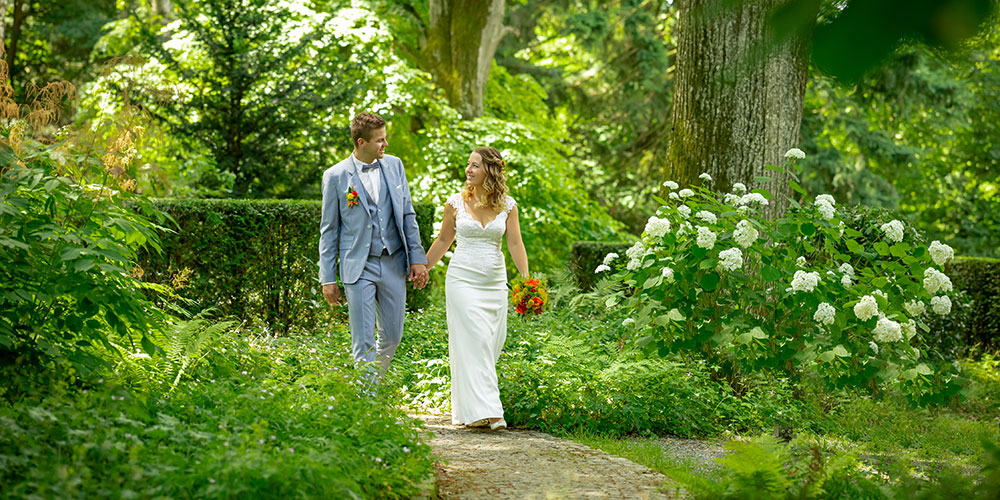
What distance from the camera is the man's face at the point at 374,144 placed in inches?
233

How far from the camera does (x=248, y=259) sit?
8703 mm

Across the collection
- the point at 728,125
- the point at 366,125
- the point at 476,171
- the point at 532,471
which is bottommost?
the point at 532,471

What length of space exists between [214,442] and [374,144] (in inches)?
109

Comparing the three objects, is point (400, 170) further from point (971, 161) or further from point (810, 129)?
point (971, 161)

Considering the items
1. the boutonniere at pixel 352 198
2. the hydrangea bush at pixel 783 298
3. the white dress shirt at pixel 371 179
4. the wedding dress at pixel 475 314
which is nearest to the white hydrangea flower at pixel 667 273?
the hydrangea bush at pixel 783 298

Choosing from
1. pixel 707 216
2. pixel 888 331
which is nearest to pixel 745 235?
pixel 707 216

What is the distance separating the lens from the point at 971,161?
81.4 feet

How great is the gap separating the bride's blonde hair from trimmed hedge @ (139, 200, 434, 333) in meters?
2.99

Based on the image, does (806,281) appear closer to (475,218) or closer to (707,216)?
(707,216)

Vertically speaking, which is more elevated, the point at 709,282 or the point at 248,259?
the point at 709,282

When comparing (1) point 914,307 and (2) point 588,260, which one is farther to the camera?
(2) point 588,260

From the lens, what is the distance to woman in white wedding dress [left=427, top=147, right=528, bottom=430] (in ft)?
19.7

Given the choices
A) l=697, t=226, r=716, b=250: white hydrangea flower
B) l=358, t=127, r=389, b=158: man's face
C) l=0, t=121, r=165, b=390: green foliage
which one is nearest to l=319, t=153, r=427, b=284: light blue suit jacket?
l=358, t=127, r=389, b=158: man's face

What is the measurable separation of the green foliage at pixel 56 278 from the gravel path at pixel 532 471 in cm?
170
